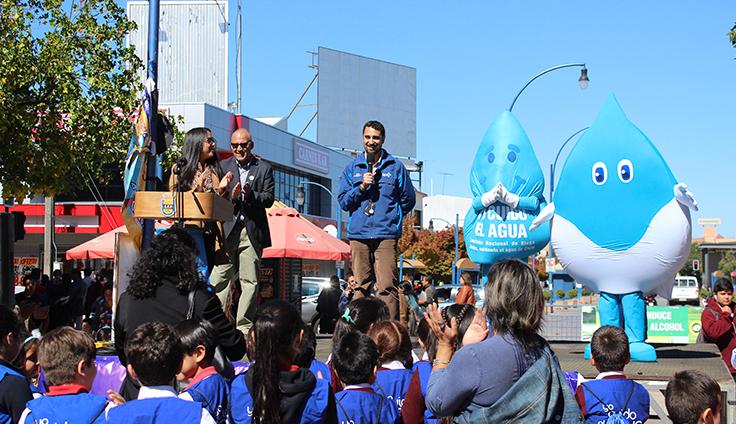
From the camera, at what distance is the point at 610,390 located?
5.66 metres

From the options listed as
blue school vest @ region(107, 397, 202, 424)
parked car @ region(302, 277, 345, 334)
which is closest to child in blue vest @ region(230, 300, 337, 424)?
blue school vest @ region(107, 397, 202, 424)

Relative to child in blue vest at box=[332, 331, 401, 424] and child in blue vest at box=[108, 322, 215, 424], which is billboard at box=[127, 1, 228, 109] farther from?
child in blue vest at box=[108, 322, 215, 424]

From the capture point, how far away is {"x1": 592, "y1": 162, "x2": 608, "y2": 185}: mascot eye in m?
11.7

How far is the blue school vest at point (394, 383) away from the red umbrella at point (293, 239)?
11.2 m

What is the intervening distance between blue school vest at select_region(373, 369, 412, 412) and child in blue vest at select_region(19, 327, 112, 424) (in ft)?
5.29

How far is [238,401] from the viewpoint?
4727 millimetres

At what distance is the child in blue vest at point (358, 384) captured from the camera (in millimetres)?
4781

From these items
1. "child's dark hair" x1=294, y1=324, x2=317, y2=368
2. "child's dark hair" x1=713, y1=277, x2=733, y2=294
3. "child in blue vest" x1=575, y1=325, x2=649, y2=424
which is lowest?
"child in blue vest" x1=575, y1=325, x2=649, y2=424

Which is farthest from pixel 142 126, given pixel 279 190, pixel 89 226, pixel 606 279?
pixel 279 190

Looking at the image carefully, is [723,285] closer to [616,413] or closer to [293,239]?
[616,413]

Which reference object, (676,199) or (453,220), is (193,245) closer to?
(676,199)

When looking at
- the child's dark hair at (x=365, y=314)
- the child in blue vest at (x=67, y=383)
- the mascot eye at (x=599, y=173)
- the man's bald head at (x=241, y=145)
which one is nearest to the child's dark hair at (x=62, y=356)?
the child in blue vest at (x=67, y=383)

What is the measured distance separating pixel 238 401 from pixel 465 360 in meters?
1.47

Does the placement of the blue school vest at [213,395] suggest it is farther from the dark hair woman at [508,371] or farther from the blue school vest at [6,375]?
the dark hair woman at [508,371]
